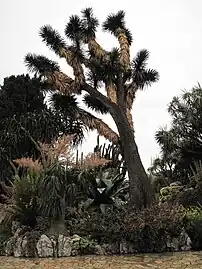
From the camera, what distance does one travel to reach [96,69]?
571 inches

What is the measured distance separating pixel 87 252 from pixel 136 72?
7.54 metres

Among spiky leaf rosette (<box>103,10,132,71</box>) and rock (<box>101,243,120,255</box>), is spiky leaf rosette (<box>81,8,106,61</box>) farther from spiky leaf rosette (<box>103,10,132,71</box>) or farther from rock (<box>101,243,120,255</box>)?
rock (<box>101,243,120,255</box>)

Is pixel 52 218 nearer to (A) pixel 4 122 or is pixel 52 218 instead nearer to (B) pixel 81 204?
(B) pixel 81 204

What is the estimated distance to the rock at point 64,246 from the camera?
32.1ft

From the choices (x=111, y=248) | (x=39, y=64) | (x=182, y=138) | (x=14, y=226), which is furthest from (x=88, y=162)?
(x=182, y=138)

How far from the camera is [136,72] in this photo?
15.5 meters

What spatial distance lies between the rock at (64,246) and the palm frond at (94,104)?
6.63 m

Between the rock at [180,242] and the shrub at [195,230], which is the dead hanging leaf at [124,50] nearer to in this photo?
the shrub at [195,230]

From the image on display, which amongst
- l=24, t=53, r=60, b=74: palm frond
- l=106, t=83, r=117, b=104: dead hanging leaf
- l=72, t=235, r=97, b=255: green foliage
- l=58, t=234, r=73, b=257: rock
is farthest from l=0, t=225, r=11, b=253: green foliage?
l=24, t=53, r=60, b=74: palm frond

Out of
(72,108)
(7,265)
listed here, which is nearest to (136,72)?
→ (72,108)

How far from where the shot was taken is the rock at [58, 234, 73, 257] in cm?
977

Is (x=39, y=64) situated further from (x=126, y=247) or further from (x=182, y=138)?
(x=182, y=138)

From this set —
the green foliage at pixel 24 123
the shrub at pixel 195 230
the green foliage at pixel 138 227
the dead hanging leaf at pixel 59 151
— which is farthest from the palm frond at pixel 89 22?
the shrub at pixel 195 230

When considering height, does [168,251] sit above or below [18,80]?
below
